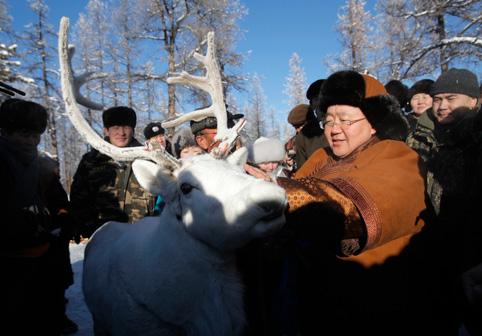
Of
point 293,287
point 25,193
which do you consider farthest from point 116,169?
point 293,287

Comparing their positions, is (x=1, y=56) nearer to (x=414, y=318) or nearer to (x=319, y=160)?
(x=319, y=160)

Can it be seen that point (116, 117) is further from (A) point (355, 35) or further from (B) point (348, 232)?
(A) point (355, 35)

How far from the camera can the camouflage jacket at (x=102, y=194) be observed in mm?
4133

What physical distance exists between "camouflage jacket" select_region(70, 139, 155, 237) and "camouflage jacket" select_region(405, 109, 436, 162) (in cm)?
383

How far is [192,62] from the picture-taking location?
624 inches

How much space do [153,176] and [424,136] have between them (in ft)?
12.5

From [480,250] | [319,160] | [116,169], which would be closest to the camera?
[480,250]

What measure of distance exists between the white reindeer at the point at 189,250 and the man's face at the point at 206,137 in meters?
1.21

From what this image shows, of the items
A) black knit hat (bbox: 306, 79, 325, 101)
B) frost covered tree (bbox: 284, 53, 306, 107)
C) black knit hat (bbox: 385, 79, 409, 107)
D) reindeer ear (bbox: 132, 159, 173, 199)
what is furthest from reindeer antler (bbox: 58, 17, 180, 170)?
frost covered tree (bbox: 284, 53, 306, 107)

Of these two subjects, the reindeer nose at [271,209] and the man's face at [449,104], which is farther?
the man's face at [449,104]

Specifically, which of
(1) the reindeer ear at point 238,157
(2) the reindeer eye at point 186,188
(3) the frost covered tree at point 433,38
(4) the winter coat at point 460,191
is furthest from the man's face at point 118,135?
(3) the frost covered tree at point 433,38

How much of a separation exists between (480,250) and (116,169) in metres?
3.89

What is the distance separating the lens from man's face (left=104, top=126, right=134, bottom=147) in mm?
4305

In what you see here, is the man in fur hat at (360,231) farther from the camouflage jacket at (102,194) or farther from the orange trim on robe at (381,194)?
the camouflage jacket at (102,194)
